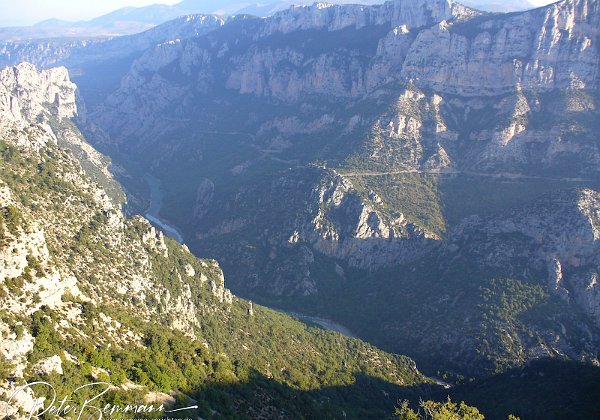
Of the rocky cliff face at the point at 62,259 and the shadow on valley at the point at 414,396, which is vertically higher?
the rocky cliff face at the point at 62,259

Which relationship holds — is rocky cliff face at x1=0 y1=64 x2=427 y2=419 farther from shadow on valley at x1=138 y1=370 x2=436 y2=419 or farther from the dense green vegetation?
shadow on valley at x1=138 y1=370 x2=436 y2=419

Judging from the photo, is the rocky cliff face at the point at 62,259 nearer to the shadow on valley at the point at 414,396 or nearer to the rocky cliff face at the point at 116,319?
the rocky cliff face at the point at 116,319

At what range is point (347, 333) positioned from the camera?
14925 centimetres

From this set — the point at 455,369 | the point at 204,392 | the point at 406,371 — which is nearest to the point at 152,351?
the point at 204,392

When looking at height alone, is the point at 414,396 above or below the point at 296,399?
below

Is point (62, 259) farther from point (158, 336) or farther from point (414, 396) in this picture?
point (414, 396)

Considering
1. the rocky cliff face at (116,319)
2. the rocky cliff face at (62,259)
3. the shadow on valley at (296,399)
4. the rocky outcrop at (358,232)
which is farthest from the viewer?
the rocky outcrop at (358,232)

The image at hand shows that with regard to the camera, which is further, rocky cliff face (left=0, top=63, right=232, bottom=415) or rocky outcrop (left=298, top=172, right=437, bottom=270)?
rocky outcrop (left=298, top=172, right=437, bottom=270)

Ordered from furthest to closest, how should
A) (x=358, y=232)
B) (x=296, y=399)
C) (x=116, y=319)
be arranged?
(x=358, y=232) → (x=296, y=399) → (x=116, y=319)

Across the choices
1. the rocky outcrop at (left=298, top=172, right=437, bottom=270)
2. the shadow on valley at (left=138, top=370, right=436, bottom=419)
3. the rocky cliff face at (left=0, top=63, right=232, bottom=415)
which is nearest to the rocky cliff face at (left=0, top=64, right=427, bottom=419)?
the rocky cliff face at (left=0, top=63, right=232, bottom=415)

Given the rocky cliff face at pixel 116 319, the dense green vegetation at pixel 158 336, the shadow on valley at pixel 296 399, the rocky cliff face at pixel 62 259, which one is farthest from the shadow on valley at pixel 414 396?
the rocky cliff face at pixel 62 259

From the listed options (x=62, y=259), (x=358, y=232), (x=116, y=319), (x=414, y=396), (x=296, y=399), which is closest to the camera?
(x=116, y=319)

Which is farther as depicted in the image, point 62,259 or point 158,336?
point 62,259

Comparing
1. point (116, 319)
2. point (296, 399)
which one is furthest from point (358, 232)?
point (116, 319)
